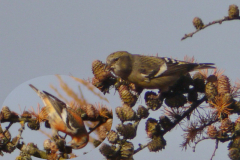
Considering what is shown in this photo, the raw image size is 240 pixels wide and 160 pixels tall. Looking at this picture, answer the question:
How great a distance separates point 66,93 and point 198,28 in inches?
58.9

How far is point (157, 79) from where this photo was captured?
454cm

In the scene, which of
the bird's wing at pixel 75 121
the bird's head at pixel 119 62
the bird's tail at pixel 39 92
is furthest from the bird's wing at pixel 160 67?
the bird's tail at pixel 39 92

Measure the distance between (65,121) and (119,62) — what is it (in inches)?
68.1

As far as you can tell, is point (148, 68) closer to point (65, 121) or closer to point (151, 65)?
point (151, 65)

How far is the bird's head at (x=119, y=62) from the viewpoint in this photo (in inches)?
171

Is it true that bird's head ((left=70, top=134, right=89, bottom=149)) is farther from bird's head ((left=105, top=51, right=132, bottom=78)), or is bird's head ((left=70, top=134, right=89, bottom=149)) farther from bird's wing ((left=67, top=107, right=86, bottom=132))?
bird's head ((left=105, top=51, right=132, bottom=78))

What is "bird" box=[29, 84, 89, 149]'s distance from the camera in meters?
2.96

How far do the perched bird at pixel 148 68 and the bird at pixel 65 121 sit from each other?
1209 mm

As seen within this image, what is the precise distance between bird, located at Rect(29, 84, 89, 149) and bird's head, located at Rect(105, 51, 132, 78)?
1.30 meters

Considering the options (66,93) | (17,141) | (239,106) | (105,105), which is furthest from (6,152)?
(239,106)

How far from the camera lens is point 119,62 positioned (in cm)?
454

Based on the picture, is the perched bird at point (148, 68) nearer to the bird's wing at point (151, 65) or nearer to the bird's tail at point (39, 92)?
the bird's wing at point (151, 65)

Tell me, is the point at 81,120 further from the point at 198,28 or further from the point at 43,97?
the point at 198,28

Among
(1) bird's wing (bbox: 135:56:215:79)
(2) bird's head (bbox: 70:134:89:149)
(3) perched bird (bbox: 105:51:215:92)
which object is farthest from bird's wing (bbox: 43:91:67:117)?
(1) bird's wing (bbox: 135:56:215:79)
